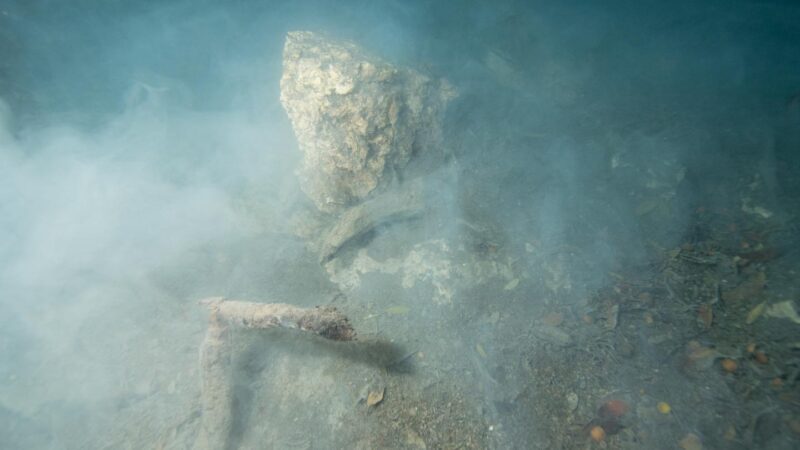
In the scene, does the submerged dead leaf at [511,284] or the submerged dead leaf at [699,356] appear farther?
the submerged dead leaf at [511,284]

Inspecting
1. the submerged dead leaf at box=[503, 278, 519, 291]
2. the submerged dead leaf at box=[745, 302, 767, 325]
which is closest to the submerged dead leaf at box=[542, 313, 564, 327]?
the submerged dead leaf at box=[503, 278, 519, 291]

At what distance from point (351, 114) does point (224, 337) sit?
2.99 m

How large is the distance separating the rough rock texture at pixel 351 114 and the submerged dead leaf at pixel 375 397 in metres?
2.59

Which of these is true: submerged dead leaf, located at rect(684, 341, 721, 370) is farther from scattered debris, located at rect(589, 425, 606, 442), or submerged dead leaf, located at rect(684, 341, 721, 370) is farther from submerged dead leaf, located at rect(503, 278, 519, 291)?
submerged dead leaf, located at rect(503, 278, 519, 291)

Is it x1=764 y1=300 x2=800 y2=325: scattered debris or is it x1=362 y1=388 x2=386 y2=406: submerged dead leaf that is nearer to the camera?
x1=362 y1=388 x2=386 y2=406: submerged dead leaf

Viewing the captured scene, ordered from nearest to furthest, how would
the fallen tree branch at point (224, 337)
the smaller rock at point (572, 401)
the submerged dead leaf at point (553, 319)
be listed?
the fallen tree branch at point (224, 337)
the smaller rock at point (572, 401)
the submerged dead leaf at point (553, 319)

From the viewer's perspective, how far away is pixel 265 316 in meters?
2.81

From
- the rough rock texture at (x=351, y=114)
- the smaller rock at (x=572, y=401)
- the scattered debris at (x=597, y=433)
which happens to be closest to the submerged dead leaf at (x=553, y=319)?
the smaller rock at (x=572, y=401)

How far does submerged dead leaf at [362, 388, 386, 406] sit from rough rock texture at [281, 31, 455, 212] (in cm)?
259

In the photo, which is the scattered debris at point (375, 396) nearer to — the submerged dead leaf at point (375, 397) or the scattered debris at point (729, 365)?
the submerged dead leaf at point (375, 397)

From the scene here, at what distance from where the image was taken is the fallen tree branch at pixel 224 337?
98.6 inches

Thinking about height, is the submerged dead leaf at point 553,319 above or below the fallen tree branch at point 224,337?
below

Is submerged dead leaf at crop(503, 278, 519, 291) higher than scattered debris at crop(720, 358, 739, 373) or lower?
higher

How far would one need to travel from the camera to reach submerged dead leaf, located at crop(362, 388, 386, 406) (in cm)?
299
